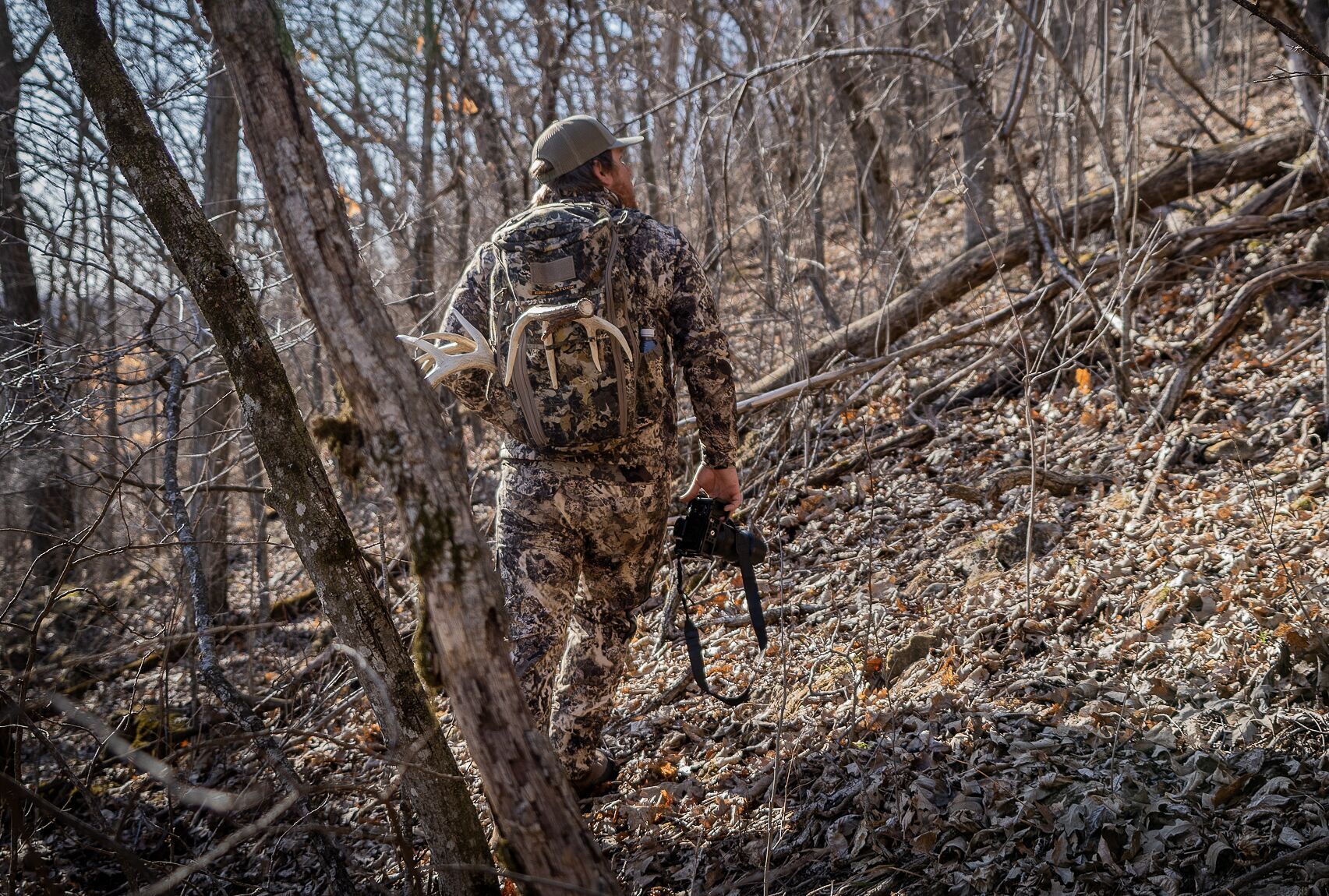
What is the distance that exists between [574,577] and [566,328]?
0.94 m

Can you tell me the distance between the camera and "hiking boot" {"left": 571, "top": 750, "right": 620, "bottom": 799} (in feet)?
11.4

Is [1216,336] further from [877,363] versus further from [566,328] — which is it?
[566,328]

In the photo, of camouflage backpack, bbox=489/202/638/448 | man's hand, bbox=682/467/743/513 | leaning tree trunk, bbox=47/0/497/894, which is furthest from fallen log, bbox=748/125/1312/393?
leaning tree trunk, bbox=47/0/497/894

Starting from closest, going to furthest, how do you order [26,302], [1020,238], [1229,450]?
[1229,450] → [1020,238] → [26,302]

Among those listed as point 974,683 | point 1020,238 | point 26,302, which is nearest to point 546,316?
point 974,683

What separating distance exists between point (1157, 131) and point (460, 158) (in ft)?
30.2

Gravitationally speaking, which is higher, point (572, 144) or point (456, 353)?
point (572, 144)

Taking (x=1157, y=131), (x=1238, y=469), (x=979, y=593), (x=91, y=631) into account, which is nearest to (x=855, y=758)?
(x=979, y=593)

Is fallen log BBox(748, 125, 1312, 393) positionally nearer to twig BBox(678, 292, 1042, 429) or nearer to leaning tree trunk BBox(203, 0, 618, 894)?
twig BBox(678, 292, 1042, 429)

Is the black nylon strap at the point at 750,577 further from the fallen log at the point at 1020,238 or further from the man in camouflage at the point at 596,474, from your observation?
the fallen log at the point at 1020,238

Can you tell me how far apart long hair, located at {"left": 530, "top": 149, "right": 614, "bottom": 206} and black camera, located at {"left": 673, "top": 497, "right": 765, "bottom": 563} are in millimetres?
1282

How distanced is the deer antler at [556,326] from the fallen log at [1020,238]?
3.06 metres

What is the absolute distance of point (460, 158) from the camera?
865 centimetres

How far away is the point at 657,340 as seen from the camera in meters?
3.22
